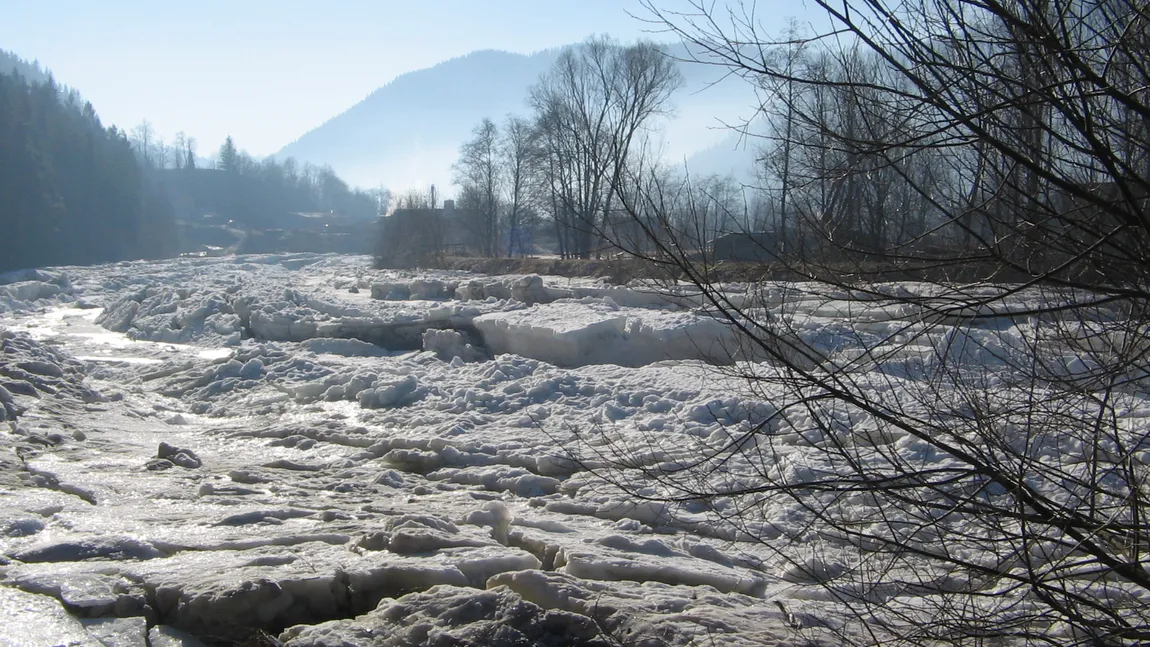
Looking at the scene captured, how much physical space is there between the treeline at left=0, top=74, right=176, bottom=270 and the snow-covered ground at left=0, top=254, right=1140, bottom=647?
39856mm

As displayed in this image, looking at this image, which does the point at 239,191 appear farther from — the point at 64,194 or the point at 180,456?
the point at 180,456

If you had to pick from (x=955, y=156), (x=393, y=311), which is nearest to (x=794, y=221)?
(x=955, y=156)

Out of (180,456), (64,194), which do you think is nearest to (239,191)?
(64,194)

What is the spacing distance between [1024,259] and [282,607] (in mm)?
3459

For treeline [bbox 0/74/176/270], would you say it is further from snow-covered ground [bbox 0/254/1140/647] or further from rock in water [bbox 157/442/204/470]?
rock in water [bbox 157/442/204/470]

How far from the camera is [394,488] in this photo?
6.96 meters

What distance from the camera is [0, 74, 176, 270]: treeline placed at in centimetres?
4759

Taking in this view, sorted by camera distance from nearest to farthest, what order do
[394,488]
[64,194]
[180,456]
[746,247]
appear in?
[746,247] < [394,488] < [180,456] < [64,194]

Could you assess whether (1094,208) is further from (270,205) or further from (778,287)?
(270,205)

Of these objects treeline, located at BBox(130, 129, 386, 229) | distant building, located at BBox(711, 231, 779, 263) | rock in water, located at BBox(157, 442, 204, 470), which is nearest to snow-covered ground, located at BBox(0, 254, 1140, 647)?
rock in water, located at BBox(157, 442, 204, 470)

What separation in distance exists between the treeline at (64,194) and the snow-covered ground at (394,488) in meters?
39.9

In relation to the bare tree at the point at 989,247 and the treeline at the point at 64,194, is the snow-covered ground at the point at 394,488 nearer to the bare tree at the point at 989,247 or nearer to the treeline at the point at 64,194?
the bare tree at the point at 989,247

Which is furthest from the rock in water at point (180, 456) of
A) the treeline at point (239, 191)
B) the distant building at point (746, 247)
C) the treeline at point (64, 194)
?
the treeline at point (239, 191)

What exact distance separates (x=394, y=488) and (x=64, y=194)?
58475 mm
